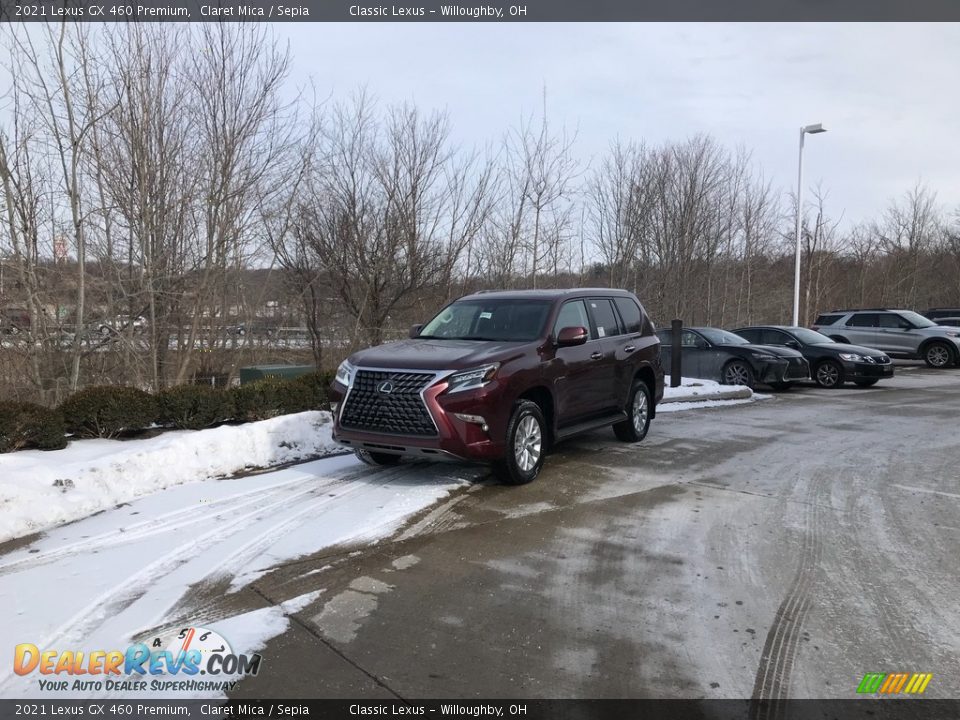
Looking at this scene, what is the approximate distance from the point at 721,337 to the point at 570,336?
34.2 feet

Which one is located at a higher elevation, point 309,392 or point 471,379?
point 471,379

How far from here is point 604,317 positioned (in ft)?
28.5

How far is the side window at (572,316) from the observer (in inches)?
303

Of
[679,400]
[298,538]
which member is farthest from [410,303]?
[298,538]

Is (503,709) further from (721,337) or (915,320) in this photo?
(915,320)

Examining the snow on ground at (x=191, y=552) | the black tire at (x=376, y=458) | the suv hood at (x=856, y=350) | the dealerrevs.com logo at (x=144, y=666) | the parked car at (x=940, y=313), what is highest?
the parked car at (x=940, y=313)

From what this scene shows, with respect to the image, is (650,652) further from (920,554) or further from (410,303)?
(410,303)

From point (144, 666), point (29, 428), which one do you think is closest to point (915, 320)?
point (29, 428)

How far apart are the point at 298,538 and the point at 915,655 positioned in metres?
3.97

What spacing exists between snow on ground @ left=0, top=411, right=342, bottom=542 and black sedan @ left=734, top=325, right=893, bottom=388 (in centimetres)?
1289

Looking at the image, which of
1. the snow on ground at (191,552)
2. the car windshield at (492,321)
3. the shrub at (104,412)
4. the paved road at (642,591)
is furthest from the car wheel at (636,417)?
the shrub at (104,412)

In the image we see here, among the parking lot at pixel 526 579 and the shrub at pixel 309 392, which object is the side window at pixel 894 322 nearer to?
the parking lot at pixel 526 579

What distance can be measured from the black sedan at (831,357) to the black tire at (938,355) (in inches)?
241

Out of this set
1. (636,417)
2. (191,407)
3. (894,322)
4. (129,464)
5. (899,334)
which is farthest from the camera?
(894,322)
